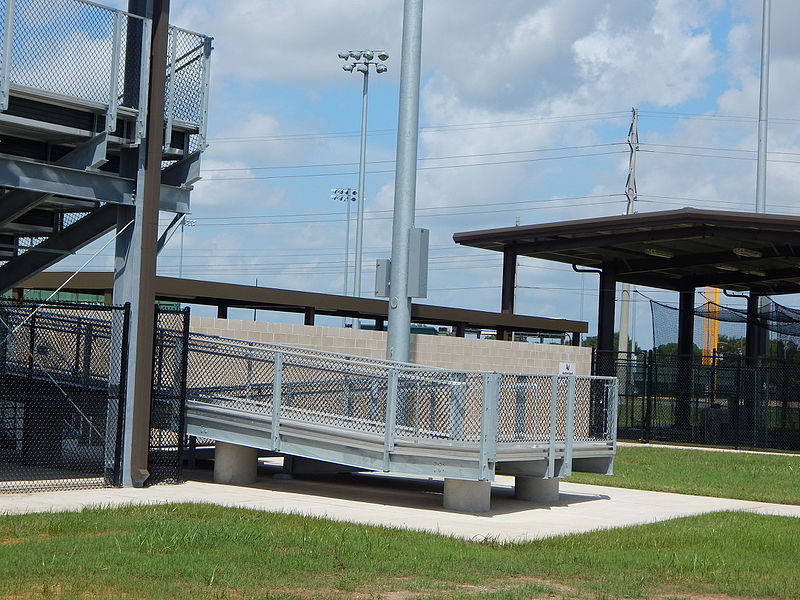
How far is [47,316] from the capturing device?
17594 mm

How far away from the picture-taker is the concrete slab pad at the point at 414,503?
494 inches

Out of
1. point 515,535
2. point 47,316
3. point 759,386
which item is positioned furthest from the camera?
point 759,386

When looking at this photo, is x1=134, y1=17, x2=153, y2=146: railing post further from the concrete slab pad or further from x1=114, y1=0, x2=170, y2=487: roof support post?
the concrete slab pad

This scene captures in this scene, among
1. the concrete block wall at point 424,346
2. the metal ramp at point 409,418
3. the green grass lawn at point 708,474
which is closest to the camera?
the metal ramp at point 409,418

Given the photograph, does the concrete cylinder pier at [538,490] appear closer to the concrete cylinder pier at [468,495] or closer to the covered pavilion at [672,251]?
the concrete cylinder pier at [468,495]

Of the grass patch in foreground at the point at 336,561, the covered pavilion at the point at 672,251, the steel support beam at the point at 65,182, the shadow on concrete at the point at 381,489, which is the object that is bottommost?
the shadow on concrete at the point at 381,489

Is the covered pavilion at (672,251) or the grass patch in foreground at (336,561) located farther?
the covered pavilion at (672,251)

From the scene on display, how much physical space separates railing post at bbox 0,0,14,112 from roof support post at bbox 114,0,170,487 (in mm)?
1993

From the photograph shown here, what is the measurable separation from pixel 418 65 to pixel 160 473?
7.00 m

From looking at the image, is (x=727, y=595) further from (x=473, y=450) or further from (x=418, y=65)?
(x=418, y=65)

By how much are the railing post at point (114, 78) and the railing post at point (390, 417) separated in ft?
15.3

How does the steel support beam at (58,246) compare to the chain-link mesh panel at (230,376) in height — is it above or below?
above

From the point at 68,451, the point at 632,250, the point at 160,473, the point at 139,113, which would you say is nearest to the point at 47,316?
the point at 68,451

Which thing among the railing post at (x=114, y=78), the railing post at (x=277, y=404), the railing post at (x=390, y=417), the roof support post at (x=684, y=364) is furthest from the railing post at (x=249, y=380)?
the roof support post at (x=684, y=364)
